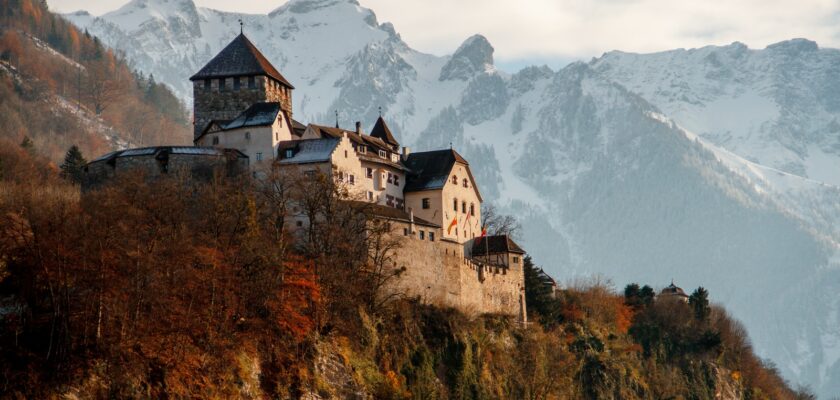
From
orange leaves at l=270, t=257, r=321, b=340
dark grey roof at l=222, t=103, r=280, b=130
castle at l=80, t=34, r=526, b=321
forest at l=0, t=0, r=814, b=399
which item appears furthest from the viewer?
dark grey roof at l=222, t=103, r=280, b=130

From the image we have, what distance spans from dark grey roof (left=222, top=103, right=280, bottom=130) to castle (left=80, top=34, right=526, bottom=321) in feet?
0.34

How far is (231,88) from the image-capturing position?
9706 centimetres

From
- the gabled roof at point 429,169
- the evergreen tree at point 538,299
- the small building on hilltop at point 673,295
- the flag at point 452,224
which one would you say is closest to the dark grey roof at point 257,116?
the gabled roof at point 429,169

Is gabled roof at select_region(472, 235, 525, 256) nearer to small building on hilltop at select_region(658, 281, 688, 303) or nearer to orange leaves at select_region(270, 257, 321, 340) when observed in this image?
orange leaves at select_region(270, 257, 321, 340)

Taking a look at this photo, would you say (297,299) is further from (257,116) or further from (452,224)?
(452,224)

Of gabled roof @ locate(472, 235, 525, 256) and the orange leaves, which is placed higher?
gabled roof @ locate(472, 235, 525, 256)

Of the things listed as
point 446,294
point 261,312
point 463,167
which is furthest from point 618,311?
point 261,312

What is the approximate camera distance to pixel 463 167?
102812 millimetres

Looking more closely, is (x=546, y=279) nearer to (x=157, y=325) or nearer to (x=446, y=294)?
(x=446, y=294)

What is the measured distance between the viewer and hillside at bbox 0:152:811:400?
59.1m

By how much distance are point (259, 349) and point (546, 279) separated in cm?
4970

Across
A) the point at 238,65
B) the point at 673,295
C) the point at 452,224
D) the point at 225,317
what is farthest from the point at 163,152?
the point at 673,295

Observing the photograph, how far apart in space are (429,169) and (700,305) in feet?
138

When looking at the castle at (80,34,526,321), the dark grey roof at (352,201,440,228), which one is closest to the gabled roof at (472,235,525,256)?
the castle at (80,34,526,321)
